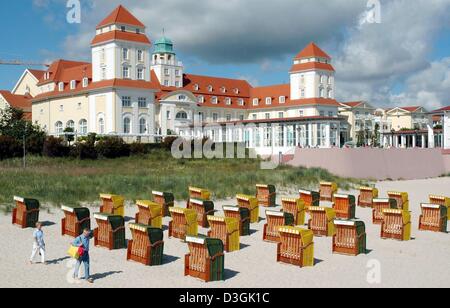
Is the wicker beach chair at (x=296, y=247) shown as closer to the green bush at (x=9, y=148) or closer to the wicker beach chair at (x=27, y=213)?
the wicker beach chair at (x=27, y=213)

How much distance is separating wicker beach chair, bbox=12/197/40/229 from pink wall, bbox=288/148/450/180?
29.4 meters

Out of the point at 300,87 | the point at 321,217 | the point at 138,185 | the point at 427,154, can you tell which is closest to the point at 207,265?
the point at 321,217

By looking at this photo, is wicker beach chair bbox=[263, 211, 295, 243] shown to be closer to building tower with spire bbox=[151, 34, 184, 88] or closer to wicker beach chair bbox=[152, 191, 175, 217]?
wicker beach chair bbox=[152, 191, 175, 217]

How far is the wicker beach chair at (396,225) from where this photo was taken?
57.4ft

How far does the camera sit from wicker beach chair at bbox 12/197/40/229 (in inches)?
728

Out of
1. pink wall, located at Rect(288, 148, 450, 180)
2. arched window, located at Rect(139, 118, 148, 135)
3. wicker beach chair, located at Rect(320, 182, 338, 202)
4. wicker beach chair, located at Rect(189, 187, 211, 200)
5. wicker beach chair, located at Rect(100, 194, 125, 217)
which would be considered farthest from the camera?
arched window, located at Rect(139, 118, 148, 135)

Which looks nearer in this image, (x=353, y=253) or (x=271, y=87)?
(x=353, y=253)

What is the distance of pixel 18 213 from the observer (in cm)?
1903

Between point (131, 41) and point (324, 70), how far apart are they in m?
30.7

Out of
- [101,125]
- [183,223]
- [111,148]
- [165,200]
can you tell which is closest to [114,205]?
[165,200]

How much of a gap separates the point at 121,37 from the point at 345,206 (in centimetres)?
4439

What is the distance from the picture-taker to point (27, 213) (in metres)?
18.5

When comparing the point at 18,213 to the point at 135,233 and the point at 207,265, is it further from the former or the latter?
the point at 207,265

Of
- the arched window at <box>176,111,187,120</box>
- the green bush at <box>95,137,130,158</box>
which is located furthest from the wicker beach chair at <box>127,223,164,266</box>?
the arched window at <box>176,111,187,120</box>
